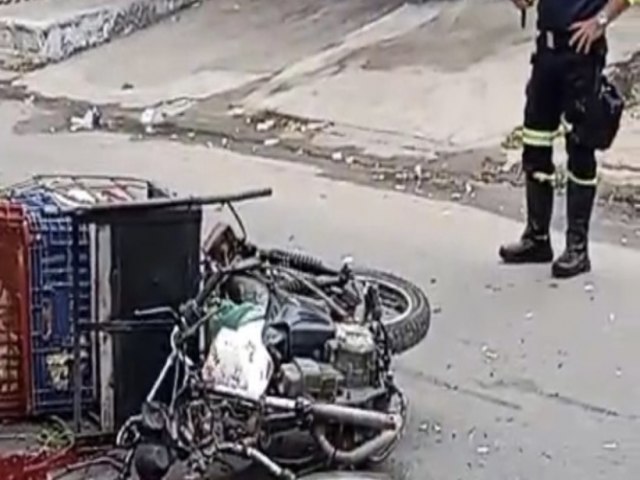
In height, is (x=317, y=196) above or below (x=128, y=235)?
below

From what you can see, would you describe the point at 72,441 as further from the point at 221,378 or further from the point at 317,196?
the point at 317,196

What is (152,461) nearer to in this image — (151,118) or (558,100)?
(558,100)

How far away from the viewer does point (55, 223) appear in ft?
18.6

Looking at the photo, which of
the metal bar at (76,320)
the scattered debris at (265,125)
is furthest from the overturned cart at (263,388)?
the scattered debris at (265,125)

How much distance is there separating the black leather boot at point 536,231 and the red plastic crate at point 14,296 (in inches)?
110

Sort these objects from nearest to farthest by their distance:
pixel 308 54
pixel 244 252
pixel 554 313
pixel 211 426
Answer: pixel 211 426 < pixel 244 252 < pixel 554 313 < pixel 308 54

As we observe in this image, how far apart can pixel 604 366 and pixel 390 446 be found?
1.45 metres

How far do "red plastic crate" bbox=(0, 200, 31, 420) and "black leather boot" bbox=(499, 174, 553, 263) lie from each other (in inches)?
110

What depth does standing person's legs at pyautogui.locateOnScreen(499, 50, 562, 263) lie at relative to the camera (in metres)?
7.48

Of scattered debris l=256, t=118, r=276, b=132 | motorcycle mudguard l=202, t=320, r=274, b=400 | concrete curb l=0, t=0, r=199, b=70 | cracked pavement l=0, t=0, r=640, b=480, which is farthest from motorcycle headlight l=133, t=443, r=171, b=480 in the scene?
concrete curb l=0, t=0, r=199, b=70

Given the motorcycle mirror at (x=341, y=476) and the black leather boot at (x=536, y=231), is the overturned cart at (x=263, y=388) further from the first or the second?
the black leather boot at (x=536, y=231)

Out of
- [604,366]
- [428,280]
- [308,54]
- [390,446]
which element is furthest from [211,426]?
[308,54]

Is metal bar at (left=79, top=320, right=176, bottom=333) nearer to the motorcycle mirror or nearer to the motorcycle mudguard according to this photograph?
the motorcycle mudguard

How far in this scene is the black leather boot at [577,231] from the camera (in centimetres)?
756
